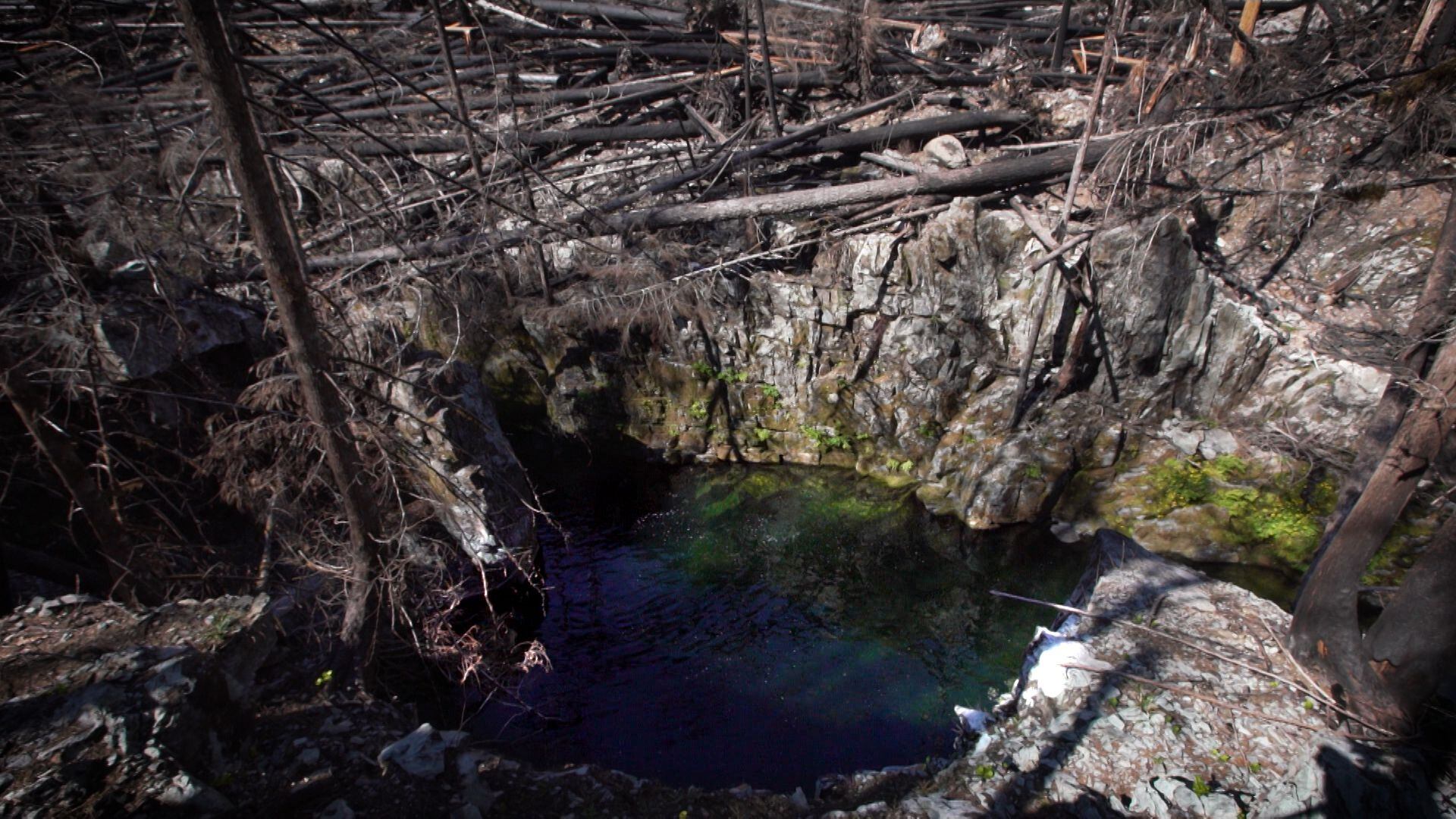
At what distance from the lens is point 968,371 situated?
10992 millimetres

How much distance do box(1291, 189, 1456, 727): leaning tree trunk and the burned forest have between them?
1.1 inches

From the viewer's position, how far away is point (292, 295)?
163 inches

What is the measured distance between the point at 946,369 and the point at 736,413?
3934mm

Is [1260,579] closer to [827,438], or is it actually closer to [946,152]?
[827,438]

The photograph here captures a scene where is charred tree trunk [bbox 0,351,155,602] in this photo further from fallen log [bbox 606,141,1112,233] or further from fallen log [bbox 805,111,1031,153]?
fallen log [bbox 805,111,1031,153]

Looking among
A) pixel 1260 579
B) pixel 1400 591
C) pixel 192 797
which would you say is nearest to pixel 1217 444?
pixel 1260 579

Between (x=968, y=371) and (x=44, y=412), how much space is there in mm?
11201

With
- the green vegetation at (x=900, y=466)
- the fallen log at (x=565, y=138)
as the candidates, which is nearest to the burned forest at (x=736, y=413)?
the fallen log at (x=565, y=138)

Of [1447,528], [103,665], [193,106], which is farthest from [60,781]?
[193,106]

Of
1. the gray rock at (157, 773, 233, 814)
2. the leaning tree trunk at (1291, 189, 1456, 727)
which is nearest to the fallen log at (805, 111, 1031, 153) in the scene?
the leaning tree trunk at (1291, 189, 1456, 727)

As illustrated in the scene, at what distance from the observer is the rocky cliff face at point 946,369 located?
957cm

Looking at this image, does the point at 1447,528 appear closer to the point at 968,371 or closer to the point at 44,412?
the point at 968,371

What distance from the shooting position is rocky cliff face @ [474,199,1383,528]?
31.4 feet

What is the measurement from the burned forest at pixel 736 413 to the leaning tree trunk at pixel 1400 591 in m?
0.03
